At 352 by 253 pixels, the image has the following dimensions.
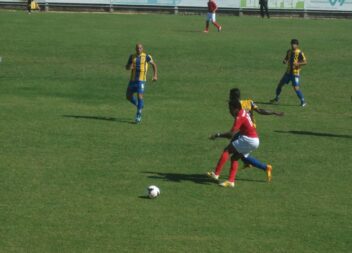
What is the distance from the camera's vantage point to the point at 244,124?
58.2ft

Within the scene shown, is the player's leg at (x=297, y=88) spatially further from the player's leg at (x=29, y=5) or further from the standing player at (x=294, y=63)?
the player's leg at (x=29, y=5)

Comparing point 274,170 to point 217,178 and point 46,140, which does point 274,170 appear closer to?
point 217,178

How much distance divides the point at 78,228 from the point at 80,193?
7.62ft

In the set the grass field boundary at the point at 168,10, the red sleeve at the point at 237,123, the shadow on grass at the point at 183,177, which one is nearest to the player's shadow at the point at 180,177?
the shadow on grass at the point at 183,177

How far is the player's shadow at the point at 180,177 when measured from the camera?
60.6ft

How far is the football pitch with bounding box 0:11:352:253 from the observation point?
14.9m

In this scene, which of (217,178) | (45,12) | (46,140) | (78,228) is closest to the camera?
(78,228)

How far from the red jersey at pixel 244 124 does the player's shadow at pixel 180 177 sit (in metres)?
1.47

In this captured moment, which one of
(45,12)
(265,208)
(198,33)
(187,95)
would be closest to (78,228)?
(265,208)

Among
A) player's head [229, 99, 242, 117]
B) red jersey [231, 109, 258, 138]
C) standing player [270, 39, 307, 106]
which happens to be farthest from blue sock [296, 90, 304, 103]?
player's head [229, 99, 242, 117]

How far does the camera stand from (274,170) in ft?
64.6

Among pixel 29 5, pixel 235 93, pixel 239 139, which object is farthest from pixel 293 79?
pixel 29 5

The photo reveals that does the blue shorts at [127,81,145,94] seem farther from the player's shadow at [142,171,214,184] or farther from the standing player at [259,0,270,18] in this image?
the standing player at [259,0,270,18]

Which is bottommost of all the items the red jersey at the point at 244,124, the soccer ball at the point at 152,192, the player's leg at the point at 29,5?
the soccer ball at the point at 152,192
